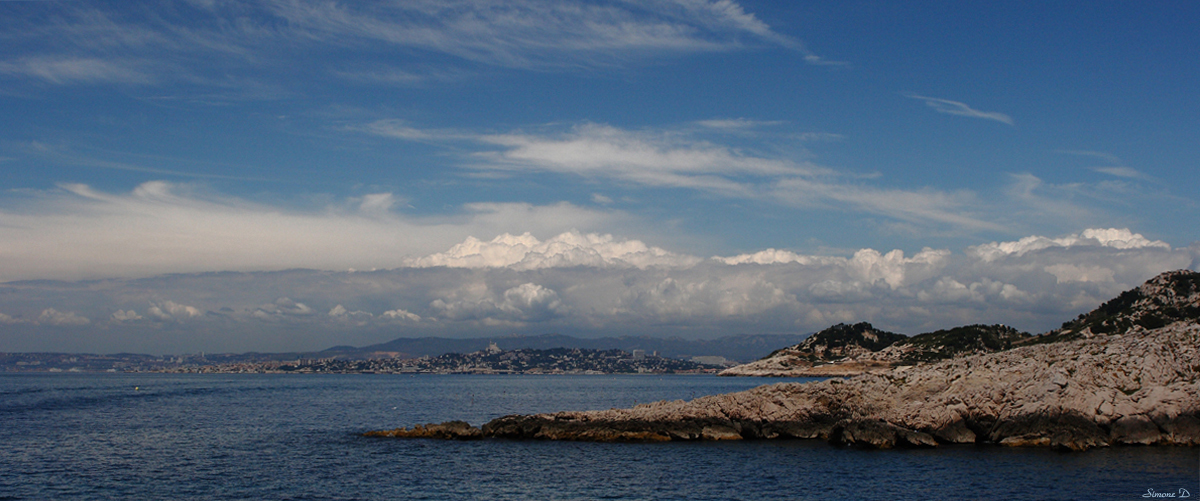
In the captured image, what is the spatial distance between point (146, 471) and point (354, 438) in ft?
67.8

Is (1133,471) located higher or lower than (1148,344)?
lower

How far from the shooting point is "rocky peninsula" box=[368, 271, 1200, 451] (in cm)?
5844

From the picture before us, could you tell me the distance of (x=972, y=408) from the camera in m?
64.1

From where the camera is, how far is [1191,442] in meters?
56.5

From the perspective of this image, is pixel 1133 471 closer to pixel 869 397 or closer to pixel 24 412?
pixel 869 397

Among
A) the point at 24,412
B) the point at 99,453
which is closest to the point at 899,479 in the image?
the point at 99,453

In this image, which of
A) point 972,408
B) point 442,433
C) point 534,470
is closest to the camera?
point 534,470

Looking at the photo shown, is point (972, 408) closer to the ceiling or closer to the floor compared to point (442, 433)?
Answer: closer to the ceiling
